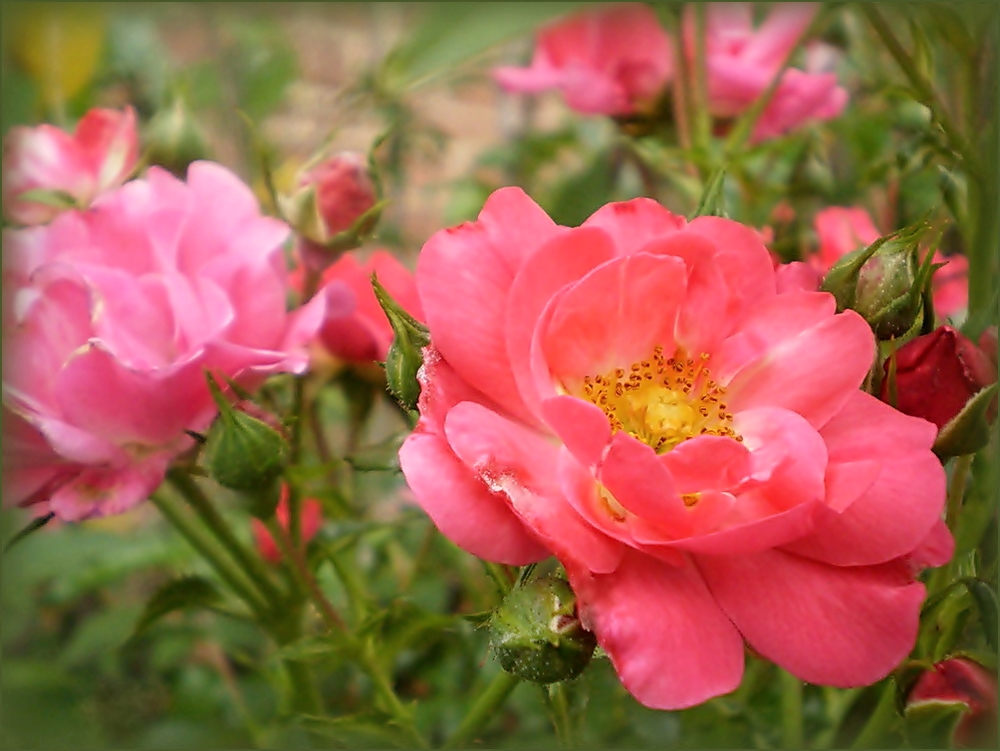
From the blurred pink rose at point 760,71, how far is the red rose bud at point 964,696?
376 mm

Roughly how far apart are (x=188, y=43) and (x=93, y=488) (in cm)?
79

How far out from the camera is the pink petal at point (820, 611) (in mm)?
227

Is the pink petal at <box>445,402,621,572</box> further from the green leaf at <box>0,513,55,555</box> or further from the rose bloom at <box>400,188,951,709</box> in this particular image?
the green leaf at <box>0,513,55,555</box>

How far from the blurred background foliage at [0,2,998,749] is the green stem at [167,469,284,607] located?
0.02 metres

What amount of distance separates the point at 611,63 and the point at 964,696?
0.43m

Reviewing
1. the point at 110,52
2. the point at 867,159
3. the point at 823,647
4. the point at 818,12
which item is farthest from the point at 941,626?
the point at 110,52

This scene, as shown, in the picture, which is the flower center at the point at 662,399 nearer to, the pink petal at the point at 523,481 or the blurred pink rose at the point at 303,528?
the pink petal at the point at 523,481

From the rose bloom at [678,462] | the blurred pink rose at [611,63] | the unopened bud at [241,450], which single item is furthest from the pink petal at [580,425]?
the blurred pink rose at [611,63]

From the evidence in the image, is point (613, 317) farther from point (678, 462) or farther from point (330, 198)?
point (330, 198)

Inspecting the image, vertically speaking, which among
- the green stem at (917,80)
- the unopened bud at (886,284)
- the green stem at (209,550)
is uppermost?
the green stem at (917,80)

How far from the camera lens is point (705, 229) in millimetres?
261

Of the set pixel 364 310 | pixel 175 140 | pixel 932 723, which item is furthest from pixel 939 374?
pixel 175 140

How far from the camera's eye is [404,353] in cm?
25

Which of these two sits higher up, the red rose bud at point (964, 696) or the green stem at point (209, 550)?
the red rose bud at point (964, 696)
